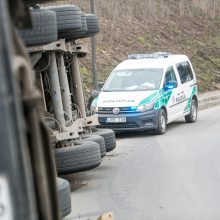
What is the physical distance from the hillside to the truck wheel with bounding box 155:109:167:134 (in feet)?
25.5

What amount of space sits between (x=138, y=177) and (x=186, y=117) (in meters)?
8.62

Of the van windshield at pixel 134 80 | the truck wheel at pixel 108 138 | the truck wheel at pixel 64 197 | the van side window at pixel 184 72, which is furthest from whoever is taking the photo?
the van side window at pixel 184 72

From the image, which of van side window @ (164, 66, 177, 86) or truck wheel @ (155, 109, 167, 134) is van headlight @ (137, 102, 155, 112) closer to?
truck wheel @ (155, 109, 167, 134)

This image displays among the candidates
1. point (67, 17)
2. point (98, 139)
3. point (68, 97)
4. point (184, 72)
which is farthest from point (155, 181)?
point (184, 72)

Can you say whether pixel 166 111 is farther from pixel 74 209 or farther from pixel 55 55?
pixel 74 209

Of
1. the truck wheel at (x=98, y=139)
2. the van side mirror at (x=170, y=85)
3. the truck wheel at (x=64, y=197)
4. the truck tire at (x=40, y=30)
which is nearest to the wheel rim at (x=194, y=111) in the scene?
the van side mirror at (x=170, y=85)

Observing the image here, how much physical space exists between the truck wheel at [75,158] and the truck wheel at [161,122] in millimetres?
7058

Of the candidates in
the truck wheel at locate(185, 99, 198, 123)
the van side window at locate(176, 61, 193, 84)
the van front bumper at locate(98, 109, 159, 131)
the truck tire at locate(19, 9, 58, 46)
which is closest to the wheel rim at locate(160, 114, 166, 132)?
the van front bumper at locate(98, 109, 159, 131)

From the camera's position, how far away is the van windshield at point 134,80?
1723cm

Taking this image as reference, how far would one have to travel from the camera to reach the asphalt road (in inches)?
332

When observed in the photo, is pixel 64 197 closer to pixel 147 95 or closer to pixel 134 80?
pixel 147 95

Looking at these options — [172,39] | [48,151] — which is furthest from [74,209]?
[172,39]

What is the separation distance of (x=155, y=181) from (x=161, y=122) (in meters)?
6.45

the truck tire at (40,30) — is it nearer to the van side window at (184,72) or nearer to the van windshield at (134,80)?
the van windshield at (134,80)
